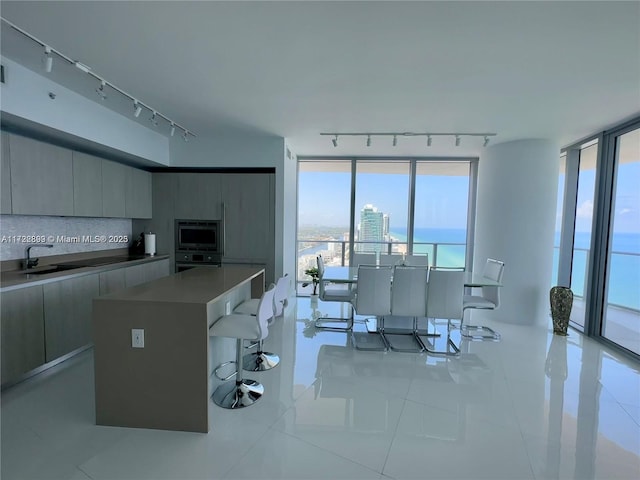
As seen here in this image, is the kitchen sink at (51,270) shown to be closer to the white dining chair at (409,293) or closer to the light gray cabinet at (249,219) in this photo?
the light gray cabinet at (249,219)

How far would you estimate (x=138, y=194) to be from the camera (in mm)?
4270

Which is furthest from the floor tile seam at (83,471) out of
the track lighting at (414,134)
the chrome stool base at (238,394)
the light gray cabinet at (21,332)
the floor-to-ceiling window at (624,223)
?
the floor-to-ceiling window at (624,223)

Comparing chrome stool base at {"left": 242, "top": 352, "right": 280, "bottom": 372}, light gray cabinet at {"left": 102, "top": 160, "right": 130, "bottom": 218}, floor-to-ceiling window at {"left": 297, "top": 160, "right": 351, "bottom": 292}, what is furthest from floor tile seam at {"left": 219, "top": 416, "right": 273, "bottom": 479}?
floor-to-ceiling window at {"left": 297, "top": 160, "right": 351, "bottom": 292}

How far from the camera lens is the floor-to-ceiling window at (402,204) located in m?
5.75

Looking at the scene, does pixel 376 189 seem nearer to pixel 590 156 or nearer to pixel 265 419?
pixel 590 156

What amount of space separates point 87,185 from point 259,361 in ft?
9.17

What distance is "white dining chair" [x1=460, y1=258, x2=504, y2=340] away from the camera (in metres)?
3.78

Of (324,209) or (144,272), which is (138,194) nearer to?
(144,272)

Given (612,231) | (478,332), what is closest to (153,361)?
(478,332)

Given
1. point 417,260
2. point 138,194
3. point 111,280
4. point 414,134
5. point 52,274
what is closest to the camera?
point 52,274

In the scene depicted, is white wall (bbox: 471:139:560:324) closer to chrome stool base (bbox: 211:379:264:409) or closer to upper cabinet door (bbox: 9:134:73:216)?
chrome stool base (bbox: 211:379:264:409)

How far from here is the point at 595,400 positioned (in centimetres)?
248

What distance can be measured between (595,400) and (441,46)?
3.08 meters

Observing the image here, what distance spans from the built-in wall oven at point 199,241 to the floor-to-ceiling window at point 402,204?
7.54ft
